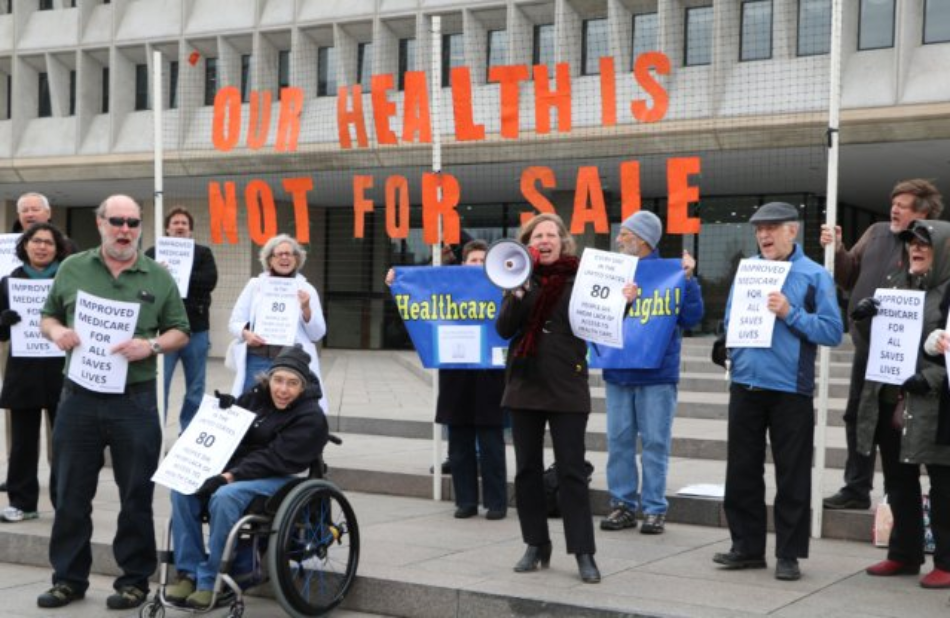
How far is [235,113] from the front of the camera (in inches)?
437

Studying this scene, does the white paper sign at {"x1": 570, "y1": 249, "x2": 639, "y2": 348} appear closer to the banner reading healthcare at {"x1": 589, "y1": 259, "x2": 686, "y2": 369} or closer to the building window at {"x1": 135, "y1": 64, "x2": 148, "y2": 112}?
the banner reading healthcare at {"x1": 589, "y1": 259, "x2": 686, "y2": 369}

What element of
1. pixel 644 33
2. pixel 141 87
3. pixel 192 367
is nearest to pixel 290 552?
pixel 192 367

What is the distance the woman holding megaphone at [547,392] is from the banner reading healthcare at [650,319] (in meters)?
1.16

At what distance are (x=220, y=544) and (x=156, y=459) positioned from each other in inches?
32.3

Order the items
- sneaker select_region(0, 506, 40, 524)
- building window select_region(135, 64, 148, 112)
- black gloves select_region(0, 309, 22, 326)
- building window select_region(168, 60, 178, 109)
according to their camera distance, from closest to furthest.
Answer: black gloves select_region(0, 309, 22, 326), sneaker select_region(0, 506, 40, 524), building window select_region(168, 60, 178, 109), building window select_region(135, 64, 148, 112)

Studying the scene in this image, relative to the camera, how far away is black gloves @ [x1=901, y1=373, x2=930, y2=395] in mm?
5930

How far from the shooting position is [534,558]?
6.49 m

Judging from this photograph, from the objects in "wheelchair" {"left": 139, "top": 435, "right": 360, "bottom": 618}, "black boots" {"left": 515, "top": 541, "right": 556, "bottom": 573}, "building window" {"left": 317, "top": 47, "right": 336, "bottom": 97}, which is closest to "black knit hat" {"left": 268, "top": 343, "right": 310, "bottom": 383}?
"wheelchair" {"left": 139, "top": 435, "right": 360, "bottom": 618}

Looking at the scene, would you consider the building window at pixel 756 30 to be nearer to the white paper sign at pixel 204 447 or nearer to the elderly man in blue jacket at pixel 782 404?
the elderly man in blue jacket at pixel 782 404

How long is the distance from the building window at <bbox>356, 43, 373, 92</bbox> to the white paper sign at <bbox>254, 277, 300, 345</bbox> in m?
17.4

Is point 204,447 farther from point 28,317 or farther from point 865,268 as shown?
point 865,268

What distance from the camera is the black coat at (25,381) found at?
26.4 feet

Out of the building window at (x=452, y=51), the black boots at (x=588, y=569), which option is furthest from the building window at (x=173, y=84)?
the black boots at (x=588, y=569)

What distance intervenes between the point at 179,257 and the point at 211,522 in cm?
388
